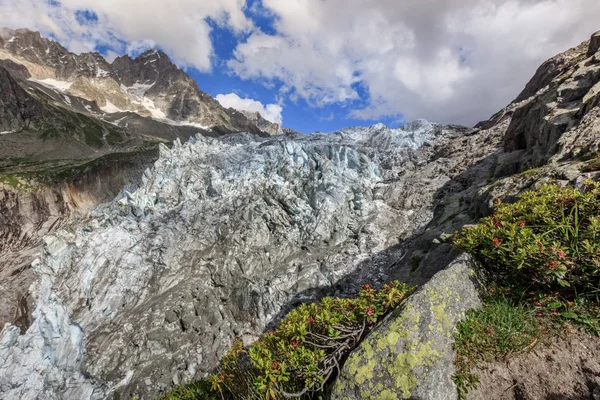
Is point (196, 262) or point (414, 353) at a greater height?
point (414, 353)

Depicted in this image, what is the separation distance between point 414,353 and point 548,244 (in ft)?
11.1

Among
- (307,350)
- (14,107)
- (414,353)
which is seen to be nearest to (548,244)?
(414,353)

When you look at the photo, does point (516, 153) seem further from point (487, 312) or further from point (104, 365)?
point (104, 365)

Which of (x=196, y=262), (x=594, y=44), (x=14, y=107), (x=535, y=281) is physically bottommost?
(x=196, y=262)

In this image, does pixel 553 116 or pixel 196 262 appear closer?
pixel 553 116

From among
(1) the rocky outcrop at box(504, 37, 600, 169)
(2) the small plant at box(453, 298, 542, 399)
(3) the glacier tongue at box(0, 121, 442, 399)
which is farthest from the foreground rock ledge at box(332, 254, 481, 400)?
(3) the glacier tongue at box(0, 121, 442, 399)

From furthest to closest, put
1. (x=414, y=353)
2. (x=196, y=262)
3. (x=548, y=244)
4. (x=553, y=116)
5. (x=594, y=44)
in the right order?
(x=196, y=262), (x=594, y=44), (x=553, y=116), (x=548, y=244), (x=414, y=353)

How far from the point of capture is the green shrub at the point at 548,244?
473 centimetres

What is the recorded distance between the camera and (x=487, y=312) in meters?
5.08

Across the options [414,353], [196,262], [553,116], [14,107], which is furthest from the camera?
[14,107]

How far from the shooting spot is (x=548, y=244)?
16.9 feet

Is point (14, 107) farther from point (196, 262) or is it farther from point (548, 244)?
point (548, 244)

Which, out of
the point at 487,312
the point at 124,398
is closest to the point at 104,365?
the point at 124,398

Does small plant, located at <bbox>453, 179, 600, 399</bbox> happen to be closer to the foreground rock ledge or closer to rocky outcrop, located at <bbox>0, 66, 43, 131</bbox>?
the foreground rock ledge
